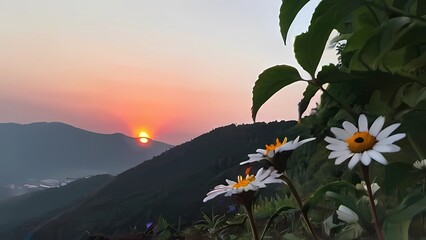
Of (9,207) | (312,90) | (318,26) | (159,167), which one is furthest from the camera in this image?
(9,207)

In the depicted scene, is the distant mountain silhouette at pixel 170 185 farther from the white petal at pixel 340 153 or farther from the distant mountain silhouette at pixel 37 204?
the distant mountain silhouette at pixel 37 204

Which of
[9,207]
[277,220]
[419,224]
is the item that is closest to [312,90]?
[419,224]

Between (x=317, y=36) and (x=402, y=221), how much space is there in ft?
1.41

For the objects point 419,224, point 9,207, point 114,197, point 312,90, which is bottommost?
point 419,224

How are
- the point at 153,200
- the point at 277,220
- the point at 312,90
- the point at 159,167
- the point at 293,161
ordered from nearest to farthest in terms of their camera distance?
the point at 312,90 < the point at 277,220 < the point at 293,161 < the point at 153,200 < the point at 159,167

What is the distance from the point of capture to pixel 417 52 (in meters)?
1.37

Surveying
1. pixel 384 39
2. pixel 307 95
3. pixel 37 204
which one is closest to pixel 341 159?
pixel 384 39

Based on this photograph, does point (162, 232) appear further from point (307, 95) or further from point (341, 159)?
point (341, 159)

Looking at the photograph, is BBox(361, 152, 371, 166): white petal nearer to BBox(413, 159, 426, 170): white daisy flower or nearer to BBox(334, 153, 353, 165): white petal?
BBox(334, 153, 353, 165): white petal

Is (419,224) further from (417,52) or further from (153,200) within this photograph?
(153,200)

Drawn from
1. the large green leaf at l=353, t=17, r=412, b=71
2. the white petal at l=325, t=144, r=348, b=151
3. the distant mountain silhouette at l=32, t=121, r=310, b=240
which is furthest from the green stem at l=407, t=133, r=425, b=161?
the distant mountain silhouette at l=32, t=121, r=310, b=240

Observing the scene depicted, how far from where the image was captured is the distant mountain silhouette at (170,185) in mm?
5809

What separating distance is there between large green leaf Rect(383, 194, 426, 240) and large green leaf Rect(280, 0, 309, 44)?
19.5 inches

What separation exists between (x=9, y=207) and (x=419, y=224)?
2658 centimetres
